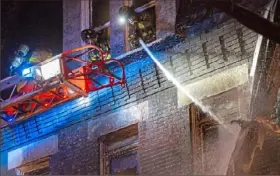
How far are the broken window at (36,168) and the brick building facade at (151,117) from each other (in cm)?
2

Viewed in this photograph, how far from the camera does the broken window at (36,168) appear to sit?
48.5ft

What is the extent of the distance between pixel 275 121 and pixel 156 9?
4.93 m

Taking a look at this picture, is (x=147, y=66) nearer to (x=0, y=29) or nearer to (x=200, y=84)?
(x=200, y=84)

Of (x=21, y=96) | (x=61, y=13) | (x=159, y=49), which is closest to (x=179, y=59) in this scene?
(x=159, y=49)

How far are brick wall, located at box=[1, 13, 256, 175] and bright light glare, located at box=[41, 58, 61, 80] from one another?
1158 mm

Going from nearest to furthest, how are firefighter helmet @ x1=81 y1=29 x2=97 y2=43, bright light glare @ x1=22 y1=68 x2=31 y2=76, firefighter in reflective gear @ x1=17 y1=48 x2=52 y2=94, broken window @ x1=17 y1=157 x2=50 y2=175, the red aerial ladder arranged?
the red aerial ladder → bright light glare @ x1=22 y1=68 x2=31 y2=76 → firefighter in reflective gear @ x1=17 y1=48 x2=52 y2=94 → firefighter helmet @ x1=81 y1=29 x2=97 y2=43 → broken window @ x1=17 y1=157 x2=50 y2=175

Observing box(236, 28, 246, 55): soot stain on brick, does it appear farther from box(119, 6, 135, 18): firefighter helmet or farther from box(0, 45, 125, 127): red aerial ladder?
box(119, 6, 135, 18): firefighter helmet

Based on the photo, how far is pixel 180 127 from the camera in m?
12.2

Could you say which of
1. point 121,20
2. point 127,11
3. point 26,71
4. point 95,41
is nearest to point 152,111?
point 127,11

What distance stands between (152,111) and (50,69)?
213cm

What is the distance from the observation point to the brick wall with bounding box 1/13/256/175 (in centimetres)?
1191

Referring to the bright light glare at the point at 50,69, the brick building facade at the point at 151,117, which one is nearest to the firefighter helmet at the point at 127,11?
the brick building facade at the point at 151,117

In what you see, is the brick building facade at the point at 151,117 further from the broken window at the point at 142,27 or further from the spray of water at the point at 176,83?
the broken window at the point at 142,27

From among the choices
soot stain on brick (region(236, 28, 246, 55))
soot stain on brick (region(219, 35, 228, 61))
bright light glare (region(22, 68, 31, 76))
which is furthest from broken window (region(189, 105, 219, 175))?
bright light glare (region(22, 68, 31, 76))
